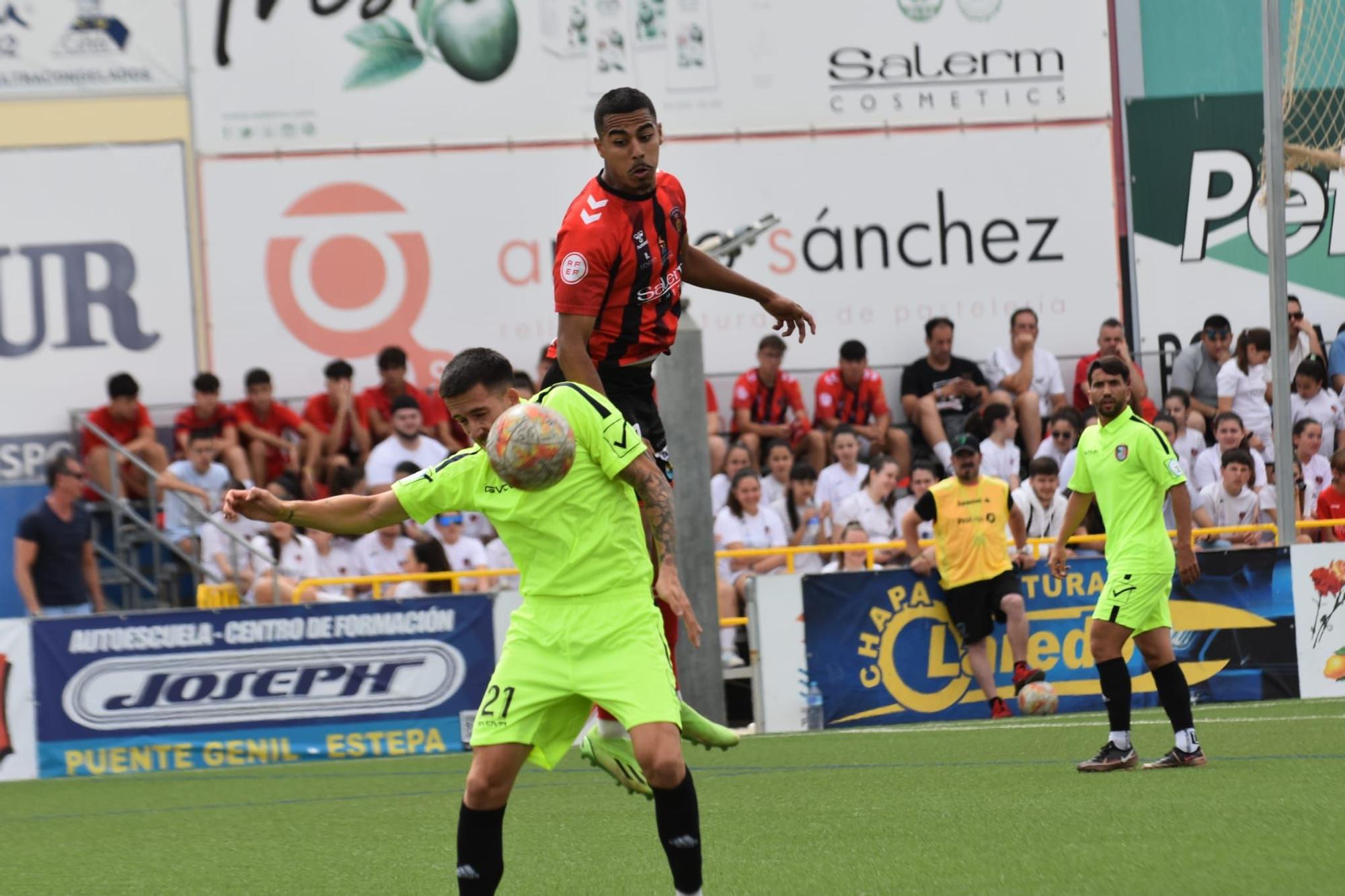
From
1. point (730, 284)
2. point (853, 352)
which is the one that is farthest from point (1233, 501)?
point (730, 284)

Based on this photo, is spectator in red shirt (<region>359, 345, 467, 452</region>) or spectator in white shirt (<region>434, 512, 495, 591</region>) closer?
spectator in white shirt (<region>434, 512, 495, 591</region>)

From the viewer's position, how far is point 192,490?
1570 centimetres

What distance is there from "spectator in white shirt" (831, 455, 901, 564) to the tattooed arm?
958 centimetres

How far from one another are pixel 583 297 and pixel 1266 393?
12.1m

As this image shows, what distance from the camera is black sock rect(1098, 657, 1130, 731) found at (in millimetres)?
9984

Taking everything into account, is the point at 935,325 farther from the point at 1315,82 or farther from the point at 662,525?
the point at 662,525

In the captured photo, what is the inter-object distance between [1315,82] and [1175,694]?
350 inches

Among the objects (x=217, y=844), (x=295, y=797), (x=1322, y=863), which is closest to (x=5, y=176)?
(x=295, y=797)

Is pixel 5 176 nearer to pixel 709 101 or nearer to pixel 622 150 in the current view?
pixel 709 101

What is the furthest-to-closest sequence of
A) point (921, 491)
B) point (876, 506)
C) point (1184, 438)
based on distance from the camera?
point (1184, 438) → point (876, 506) → point (921, 491)

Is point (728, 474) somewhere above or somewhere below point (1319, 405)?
below

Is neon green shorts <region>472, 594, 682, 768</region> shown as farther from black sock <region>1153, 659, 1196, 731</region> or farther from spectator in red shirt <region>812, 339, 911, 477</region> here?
spectator in red shirt <region>812, 339, 911, 477</region>

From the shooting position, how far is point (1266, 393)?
58.2ft

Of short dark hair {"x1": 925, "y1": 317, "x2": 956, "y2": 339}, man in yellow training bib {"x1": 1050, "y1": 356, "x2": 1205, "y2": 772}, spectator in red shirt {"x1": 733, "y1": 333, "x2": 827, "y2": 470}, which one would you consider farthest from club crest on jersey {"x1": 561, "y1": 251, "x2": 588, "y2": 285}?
short dark hair {"x1": 925, "y1": 317, "x2": 956, "y2": 339}
